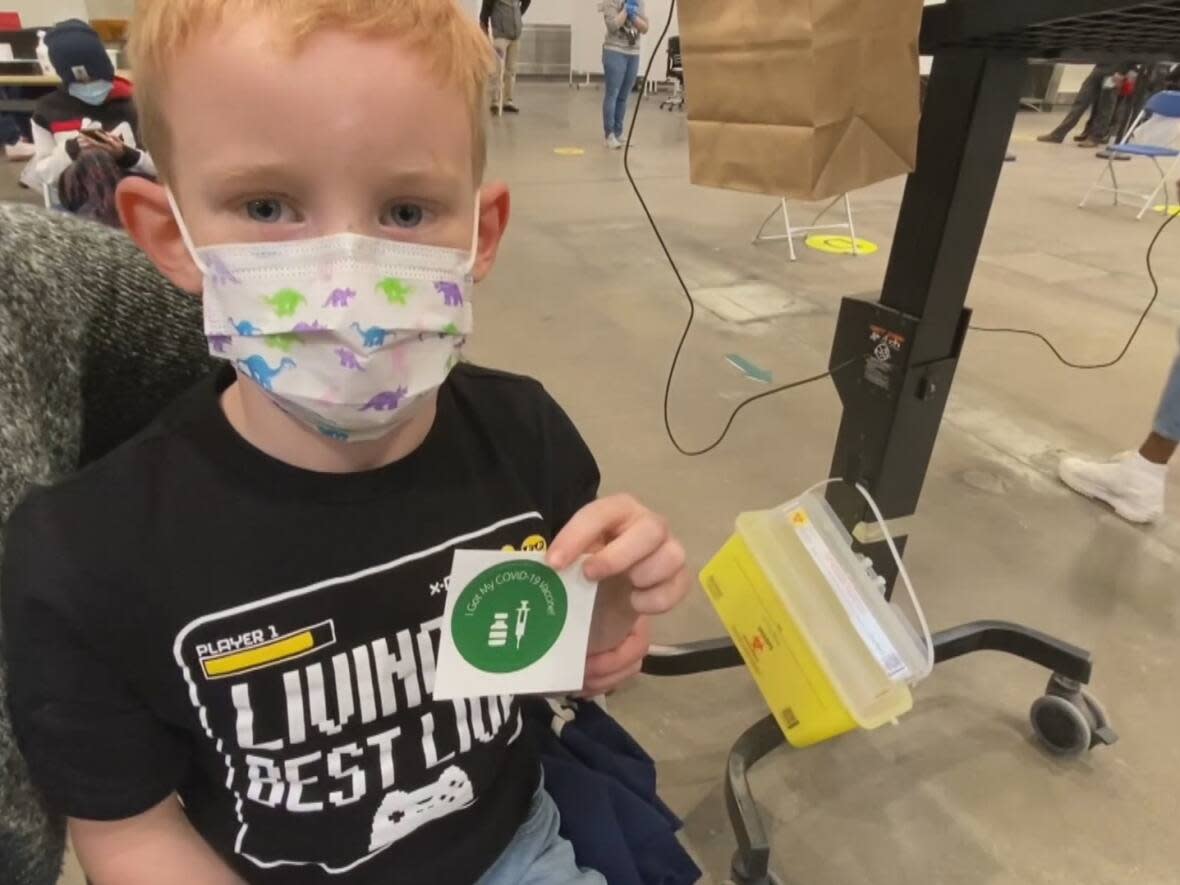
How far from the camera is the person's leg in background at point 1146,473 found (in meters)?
2.05

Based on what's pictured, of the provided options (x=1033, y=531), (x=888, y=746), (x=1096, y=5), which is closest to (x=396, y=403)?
(x=1096, y=5)

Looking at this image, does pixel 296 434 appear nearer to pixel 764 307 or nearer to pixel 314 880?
pixel 314 880

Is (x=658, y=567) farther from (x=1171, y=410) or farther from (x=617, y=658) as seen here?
(x=1171, y=410)

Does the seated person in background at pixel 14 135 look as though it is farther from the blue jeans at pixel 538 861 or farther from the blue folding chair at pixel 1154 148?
the blue folding chair at pixel 1154 148

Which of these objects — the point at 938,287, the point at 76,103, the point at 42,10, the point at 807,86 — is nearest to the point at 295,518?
the point at 807,86

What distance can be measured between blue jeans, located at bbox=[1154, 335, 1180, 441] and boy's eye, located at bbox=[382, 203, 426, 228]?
6.39 feet

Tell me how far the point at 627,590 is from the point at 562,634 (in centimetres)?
11

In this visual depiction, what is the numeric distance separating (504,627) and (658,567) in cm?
13

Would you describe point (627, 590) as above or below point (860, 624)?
above

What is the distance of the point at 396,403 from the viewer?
0.64 meters

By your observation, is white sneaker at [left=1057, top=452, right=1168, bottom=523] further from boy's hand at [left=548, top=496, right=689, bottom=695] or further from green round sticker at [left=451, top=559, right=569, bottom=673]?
green round sticker at [left=451, top=559, right=569, bottom=673]

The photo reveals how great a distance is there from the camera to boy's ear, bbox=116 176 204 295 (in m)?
0.63

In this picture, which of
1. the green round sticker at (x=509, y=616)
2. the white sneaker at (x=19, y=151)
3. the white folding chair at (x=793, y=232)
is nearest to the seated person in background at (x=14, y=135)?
the white sneaker at (x=19, y=151)

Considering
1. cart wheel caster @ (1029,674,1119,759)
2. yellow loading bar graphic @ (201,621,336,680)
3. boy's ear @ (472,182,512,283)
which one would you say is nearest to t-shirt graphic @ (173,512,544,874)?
yellow loading bar graphic @ (201,621,336,680)
